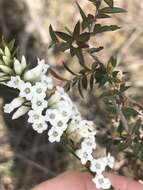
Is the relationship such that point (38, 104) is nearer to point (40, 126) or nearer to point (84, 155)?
point (40, 126)

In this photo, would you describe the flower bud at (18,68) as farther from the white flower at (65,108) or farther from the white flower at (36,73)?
the white flower at (65,108)

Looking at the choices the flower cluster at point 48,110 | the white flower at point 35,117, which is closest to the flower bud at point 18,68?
the flower cluster at point 48,110

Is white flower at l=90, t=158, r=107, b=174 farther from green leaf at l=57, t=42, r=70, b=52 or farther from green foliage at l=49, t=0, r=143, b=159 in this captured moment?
green leaf at l=57, t=42, r=70, b=52

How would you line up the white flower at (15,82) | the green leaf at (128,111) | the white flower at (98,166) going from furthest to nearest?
the green leaf at (128,111) → the white flower at (98,166) → the white flower at (15,82)

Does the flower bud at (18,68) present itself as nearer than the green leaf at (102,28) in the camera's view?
Yes

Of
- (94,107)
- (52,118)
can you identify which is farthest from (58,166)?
(52,118)

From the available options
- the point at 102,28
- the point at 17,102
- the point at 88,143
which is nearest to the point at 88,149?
the point at 88,143

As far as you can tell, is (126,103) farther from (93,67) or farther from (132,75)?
(132,75)
